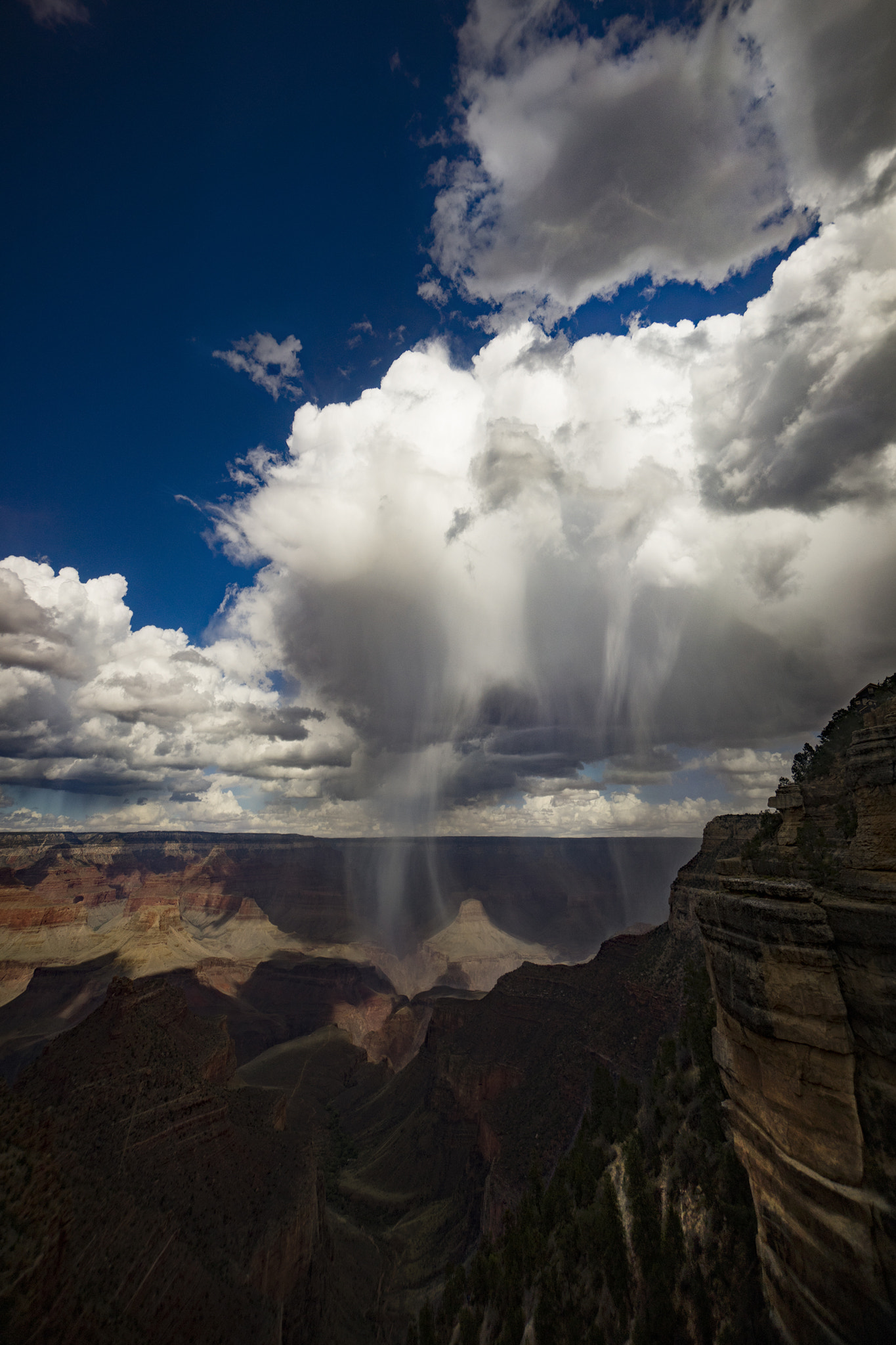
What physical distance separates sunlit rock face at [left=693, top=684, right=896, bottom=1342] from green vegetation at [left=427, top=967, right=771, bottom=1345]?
4.41m

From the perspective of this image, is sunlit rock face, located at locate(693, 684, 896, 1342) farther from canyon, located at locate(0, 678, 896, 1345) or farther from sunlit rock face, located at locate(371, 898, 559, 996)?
sunlit rock face, located at locate(371, 898, 559, 996)

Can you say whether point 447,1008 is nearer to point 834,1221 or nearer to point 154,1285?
point 154,1285

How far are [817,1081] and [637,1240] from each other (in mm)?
21311

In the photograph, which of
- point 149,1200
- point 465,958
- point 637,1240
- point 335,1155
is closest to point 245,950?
point 465,958

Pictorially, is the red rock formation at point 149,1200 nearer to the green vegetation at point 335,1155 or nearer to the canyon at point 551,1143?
the canyon at point 551,1143

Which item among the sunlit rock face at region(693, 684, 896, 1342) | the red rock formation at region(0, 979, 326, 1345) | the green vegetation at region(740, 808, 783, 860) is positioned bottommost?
the red rock formation at region(0, 979, 326, 1345)

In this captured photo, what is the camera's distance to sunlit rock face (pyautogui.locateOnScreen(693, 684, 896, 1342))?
7.23 meters

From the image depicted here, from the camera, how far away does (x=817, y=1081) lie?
795 centimetres

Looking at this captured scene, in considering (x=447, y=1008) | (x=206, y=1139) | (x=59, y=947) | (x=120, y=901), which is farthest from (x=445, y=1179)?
(x=120, y=901)

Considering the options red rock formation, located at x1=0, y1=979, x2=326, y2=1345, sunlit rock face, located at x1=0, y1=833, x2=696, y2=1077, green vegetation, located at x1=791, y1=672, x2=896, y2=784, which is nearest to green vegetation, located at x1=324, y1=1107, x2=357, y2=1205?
red rock formation, located at x1=0, y1=979, x2=326, y2=1345

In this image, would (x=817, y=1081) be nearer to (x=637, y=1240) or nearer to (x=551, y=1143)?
(x=637, y=1240)

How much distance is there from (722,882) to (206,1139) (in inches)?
1602

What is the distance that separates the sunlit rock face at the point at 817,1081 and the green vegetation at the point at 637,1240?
4.41 m

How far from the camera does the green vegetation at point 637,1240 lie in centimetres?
1562
